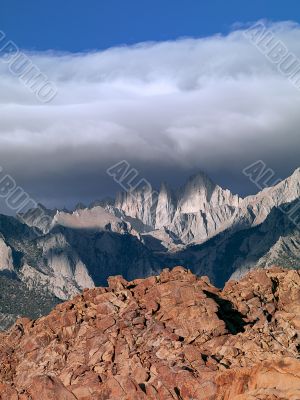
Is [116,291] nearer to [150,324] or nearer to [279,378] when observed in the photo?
[150,324]

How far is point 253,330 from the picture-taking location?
494ft

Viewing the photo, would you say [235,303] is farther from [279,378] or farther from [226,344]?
[279,378]

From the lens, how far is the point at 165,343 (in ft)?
475

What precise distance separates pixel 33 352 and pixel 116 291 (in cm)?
2215

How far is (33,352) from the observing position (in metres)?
163

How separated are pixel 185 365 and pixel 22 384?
113 ft

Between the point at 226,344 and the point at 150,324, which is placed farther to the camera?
the point at 150,324

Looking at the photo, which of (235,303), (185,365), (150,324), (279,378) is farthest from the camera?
(235,303)

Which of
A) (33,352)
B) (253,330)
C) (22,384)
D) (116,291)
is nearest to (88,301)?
(116,291)

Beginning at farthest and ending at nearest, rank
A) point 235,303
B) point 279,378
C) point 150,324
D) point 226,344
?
point 235,303 → point 150,324 → point 226,344 → point 279,378

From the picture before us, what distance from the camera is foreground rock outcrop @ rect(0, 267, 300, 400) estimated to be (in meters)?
123

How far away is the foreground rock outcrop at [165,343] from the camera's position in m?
123

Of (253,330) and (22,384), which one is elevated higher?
(253,330)

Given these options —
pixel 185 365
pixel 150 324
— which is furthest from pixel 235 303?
pixel 185 365
